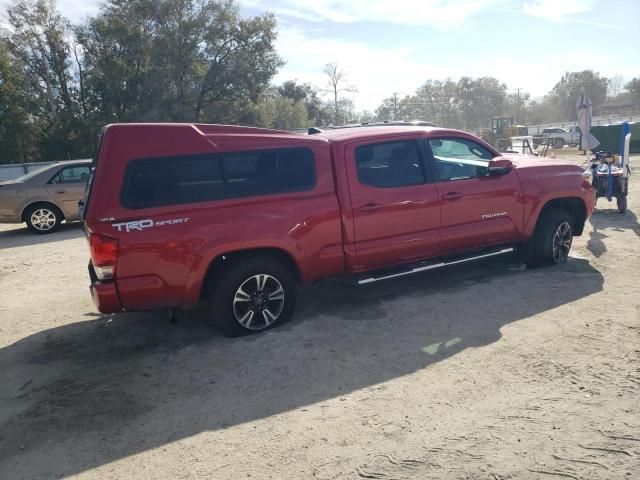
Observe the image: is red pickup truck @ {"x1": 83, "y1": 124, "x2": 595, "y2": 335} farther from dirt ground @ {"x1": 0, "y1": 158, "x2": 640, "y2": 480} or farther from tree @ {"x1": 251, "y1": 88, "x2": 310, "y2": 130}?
tree @ {"x1": 251, "y1": 88, "x2": 310, "y2": 130}

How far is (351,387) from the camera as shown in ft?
12.5

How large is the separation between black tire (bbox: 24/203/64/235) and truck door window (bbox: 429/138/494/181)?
9175 millimetres

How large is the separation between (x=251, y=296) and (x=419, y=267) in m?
1.95

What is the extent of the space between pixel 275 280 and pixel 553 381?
255cm

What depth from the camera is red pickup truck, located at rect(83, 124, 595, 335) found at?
4.25 m

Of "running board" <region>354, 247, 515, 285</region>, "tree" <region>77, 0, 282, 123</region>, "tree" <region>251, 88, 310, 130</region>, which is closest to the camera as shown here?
"running board" <region>354, 247, 515, 285</region>

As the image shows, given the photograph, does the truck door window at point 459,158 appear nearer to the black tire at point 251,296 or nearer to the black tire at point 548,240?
the black tire at point 548,240

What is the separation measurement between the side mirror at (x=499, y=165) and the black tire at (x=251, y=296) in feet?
8.75

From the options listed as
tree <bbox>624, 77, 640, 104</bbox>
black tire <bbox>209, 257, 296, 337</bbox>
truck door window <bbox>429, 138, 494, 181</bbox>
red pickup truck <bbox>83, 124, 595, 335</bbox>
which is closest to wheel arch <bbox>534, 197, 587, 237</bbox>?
red pickup truck <bbox>83, 124, 595, 335</bbox>

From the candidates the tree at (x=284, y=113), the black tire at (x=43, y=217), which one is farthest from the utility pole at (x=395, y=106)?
the black tire at (x=43, y=217)

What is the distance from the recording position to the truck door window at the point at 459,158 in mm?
5680

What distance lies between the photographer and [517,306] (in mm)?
5234

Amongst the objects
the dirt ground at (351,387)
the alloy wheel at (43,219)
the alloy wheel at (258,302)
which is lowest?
the dirt ground at (351,387)

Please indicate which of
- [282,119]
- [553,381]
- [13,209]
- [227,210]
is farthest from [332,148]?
[282,119]
